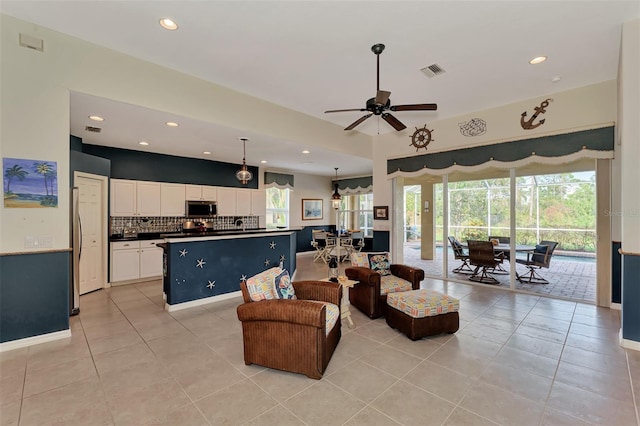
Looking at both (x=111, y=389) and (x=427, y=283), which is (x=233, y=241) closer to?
(x=111, y=389)

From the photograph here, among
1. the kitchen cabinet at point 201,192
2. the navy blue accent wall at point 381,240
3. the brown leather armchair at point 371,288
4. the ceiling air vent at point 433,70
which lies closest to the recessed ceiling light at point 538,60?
the ceiling air vent at point 433,70

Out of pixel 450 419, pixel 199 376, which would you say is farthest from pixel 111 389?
pixel 450 419

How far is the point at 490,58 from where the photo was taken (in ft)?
11.6

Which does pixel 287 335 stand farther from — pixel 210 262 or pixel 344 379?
pixel 210 262

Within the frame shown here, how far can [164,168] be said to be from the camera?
664 centimetres

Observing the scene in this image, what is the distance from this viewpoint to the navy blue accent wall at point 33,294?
291 cm

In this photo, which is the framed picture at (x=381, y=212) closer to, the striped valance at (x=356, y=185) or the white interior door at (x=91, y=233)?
the striped valance at (x=356, y=185)

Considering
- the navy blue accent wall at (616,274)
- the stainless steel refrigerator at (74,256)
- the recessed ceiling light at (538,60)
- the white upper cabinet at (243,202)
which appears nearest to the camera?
the recessed ceiling light at (538,60)

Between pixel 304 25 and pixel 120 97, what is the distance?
2.38 meters

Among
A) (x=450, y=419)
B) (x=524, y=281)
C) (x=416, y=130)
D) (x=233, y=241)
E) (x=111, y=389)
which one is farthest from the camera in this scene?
(x=416, y=130)

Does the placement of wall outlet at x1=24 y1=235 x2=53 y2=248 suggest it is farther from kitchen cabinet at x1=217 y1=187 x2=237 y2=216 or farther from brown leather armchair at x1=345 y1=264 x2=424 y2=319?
kitchen cabinet at x1=217 y1=187 x2=237 y2=216

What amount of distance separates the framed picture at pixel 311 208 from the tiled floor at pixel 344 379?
6.41 metres

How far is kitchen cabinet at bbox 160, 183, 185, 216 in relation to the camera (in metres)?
6.49

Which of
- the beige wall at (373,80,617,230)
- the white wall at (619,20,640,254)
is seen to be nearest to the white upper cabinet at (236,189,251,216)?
the beige wall at (373,80,617,230)
